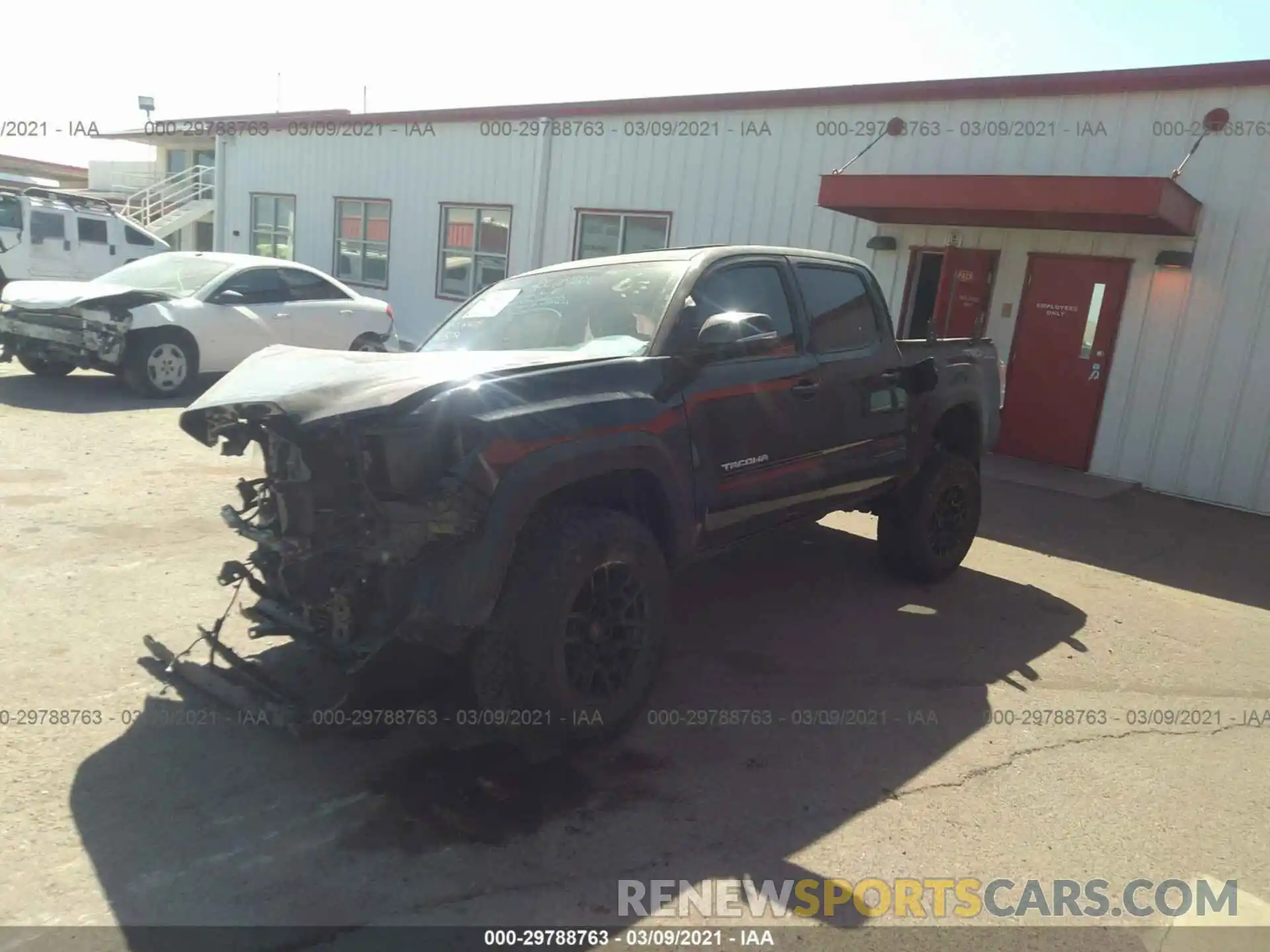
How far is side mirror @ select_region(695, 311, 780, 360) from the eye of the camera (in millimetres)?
3912

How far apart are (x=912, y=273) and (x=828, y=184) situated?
1626mm

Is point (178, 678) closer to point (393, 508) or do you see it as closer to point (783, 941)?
point (393, 508)

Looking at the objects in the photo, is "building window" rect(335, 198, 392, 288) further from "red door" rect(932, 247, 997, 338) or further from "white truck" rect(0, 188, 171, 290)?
"red door" rect(932, 247, 997, 338)

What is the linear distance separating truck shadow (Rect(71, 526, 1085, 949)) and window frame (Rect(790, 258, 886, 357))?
1.59m

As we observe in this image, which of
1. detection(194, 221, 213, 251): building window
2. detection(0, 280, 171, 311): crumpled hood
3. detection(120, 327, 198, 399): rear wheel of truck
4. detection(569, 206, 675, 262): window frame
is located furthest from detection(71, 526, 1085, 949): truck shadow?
detection(194, 221, 213, 251): building window

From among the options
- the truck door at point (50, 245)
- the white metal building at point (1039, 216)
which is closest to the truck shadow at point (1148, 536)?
the white metal building at point (1039, 216)

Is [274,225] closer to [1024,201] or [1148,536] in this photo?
[1024,201]

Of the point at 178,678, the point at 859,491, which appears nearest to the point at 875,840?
the point at 859,491

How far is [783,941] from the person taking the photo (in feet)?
8.88

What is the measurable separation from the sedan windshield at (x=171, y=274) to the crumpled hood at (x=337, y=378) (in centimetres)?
714

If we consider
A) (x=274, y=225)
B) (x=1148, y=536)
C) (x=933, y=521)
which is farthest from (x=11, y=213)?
(x=1148, y=536)

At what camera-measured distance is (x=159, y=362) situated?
984 centimetres

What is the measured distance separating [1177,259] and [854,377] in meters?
6.05

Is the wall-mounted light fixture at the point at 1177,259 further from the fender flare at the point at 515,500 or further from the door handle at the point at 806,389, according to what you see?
the fender flare at the point at 515,500
